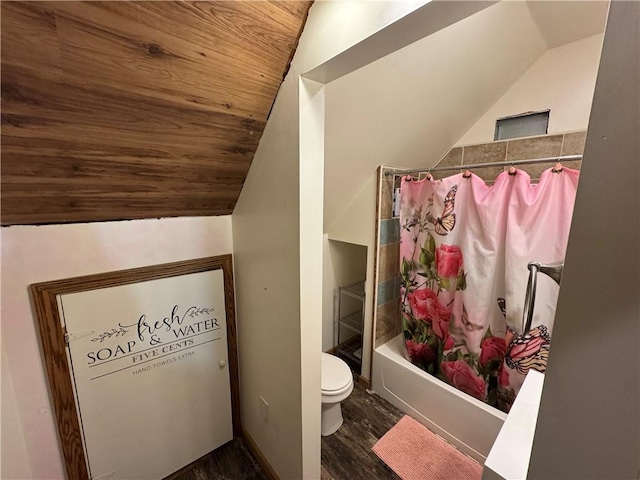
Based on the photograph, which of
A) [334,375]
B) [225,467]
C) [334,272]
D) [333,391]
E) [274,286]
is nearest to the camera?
[274,286]

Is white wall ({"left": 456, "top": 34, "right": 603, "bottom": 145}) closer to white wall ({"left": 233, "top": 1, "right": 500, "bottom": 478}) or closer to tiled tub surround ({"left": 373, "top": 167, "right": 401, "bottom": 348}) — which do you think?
tiled tub surround ({"left": 373, "top": 167, "right": 401, "bottom": 348})

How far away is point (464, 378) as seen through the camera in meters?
1.83

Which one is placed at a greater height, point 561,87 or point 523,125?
point 561,87

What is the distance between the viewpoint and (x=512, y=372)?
62.7 inches

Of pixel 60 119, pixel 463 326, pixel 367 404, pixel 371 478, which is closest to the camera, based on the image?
pixel 60 119

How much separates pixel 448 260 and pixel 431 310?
1.36ft

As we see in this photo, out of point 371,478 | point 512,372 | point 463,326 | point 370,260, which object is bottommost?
point 371,478

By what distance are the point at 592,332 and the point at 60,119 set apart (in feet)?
4.34

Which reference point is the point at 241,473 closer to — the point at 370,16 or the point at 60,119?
the point at 60,119

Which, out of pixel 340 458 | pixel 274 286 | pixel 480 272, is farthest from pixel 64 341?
pixel 480 272

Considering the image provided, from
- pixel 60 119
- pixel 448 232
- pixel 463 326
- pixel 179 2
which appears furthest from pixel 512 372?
pixel 60 119

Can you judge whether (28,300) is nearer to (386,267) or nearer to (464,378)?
(386,267)

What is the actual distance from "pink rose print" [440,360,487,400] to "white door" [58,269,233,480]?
5.07 ft

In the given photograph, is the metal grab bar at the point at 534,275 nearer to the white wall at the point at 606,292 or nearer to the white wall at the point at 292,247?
the white wall at the point at 606,292
